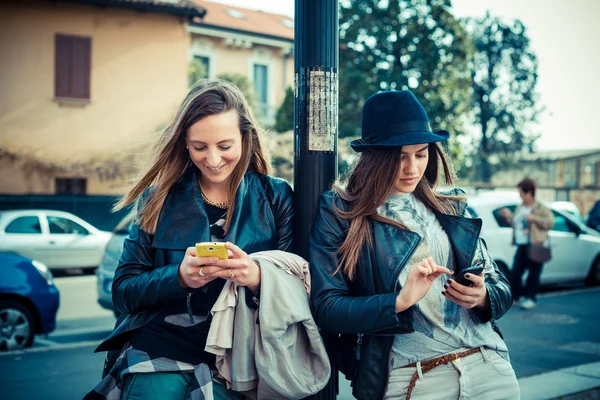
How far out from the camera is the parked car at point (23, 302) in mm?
6805

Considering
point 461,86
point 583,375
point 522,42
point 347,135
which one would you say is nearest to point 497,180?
point 522,42

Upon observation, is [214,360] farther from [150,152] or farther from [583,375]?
[583,375]

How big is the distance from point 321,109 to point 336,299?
0.87m

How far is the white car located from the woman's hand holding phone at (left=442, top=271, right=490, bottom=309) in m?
8.36

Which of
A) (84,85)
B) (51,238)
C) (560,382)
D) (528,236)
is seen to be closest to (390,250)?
(560,382)

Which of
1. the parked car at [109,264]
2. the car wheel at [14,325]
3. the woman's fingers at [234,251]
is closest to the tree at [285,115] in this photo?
the parked car at [109,264]

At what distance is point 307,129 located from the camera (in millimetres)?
2734

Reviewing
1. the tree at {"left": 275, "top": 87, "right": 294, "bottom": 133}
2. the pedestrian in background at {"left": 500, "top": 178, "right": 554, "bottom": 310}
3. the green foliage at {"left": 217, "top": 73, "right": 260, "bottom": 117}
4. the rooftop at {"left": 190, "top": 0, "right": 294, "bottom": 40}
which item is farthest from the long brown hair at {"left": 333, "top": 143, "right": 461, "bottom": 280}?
the rooftop at {"left": 190, "top": 0, "right": 294, "bottom": 40}

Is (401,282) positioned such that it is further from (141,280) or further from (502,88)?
(502,88)

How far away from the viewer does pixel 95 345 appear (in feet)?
23.8

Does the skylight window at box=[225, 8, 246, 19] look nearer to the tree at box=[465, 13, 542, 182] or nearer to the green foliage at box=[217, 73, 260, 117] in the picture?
the green foliage at box=[217, 73, 260, 117]

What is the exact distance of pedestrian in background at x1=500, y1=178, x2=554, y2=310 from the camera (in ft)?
31.9

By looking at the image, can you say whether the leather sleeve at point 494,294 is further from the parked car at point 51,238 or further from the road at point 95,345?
the parked car at point 51,238

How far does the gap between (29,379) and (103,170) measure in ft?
51.2
